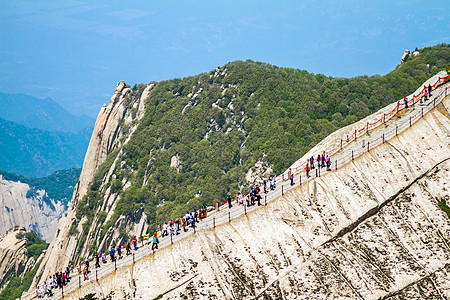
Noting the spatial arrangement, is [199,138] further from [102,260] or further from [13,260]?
[102,260]

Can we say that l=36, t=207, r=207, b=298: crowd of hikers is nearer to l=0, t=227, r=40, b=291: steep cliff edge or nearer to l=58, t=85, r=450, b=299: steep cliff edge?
l=58, t=85, r=450, b=299: steep cliff edge

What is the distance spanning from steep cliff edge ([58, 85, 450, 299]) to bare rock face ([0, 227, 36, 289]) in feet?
439

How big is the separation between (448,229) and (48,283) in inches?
1474

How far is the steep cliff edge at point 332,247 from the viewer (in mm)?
46125

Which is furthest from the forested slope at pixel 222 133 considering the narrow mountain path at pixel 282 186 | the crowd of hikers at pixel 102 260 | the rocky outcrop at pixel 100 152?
the crowd of hikers at pixel 102 260

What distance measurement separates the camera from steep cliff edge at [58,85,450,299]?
151ft

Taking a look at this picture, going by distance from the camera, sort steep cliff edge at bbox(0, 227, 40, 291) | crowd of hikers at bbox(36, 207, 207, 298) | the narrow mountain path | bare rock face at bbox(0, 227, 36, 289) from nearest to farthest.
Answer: crowd of hikers at bbox(36, 207, 207, 298) < the narrow mountain path < bare rock face at bbox(0, 227, 36, 289) < steep cliff edge at bbox(0, 227, 40, 291)

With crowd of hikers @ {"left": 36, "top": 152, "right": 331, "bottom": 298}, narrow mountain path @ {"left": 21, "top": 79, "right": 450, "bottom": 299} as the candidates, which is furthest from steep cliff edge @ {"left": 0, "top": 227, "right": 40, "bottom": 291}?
crowd of hikers @ {"left": 36, "top": 152, "right": 331, "bottom": 298}

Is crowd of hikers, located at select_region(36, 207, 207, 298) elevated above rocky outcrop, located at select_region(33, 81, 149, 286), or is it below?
below

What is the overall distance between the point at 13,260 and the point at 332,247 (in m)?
145

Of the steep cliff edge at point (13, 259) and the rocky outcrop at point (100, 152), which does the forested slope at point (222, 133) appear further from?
the steep cliff edge at point (13, 259)

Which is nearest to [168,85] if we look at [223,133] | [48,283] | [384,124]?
[223,133]

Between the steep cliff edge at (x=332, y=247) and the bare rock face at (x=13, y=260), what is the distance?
134 meters

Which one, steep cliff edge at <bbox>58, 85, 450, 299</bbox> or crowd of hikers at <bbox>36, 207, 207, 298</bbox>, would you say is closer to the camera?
steep cliff edge at <bbox>58, 85, 450, 299</bbox>
